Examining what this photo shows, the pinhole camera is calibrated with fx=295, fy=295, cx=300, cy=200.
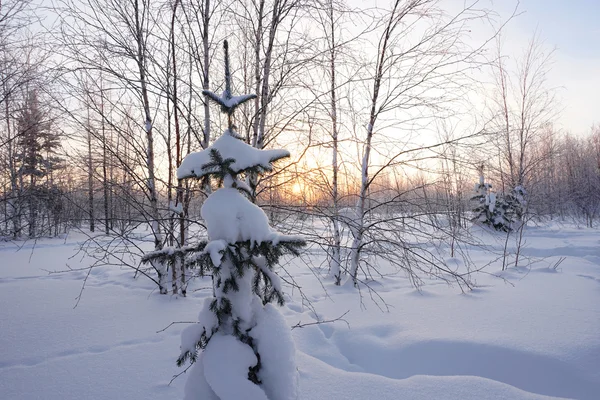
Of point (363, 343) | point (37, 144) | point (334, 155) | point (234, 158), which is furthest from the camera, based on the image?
point (37, 144)

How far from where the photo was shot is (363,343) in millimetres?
3055

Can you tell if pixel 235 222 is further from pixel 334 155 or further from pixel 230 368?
pixel 334 155

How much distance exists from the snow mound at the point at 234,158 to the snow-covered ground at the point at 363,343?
102 centimetres

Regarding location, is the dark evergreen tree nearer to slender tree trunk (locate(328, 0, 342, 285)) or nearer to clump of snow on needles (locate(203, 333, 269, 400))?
clump of snow on needles (locate(203, 333, 269, 400))

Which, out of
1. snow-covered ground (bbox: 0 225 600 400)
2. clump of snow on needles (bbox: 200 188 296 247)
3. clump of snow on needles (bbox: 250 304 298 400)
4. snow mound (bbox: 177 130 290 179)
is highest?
snow mound (bbox: 177 130 290 179)

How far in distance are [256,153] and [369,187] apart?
4115 mm

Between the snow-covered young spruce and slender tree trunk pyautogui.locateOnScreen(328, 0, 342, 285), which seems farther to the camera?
slender tree trunk pyautogui.locateOnScreen(328, 0, 342, 285)

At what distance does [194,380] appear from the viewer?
1.70 m

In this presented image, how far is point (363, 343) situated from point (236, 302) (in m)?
1.90

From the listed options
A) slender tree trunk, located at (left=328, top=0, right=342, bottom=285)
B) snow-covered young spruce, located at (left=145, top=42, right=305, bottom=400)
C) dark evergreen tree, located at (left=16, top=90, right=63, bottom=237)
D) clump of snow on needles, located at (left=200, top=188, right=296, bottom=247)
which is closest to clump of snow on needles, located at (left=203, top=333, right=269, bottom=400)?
snow-covered young spruce, located at (left=145, top=42, right=305, bottom=400)

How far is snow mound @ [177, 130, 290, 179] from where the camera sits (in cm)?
171

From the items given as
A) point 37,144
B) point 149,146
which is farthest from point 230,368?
point 37,144

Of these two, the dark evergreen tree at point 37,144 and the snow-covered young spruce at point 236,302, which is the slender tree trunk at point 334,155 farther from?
the dark evergreen tree at point 37,144

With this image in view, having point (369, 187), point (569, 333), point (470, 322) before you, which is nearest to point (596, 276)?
point (569, 333)
